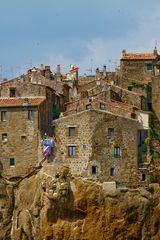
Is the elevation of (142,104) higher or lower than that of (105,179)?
higher

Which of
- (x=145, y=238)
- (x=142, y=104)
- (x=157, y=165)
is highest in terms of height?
(x=142, y=104)

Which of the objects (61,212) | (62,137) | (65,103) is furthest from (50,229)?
(65,103)

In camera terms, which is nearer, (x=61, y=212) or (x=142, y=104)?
(x=61, y=212)

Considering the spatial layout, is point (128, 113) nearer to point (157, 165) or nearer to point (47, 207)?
point (157, 165)

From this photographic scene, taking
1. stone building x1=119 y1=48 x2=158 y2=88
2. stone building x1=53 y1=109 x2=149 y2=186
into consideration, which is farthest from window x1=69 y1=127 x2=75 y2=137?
stone building x1=119 y1=48 x2=158 y2=88

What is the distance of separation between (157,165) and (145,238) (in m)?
6.99

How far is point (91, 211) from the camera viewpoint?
85.9 meters

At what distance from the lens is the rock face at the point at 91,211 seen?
281 feet

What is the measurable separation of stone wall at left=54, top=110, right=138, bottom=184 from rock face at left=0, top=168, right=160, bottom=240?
1215mm

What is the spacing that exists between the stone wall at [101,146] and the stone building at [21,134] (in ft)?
10.4

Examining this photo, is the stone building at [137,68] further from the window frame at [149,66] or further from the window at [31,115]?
the window at [31,115]

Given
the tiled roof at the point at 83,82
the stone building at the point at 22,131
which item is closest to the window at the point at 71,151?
the stone building at the point at 22,131

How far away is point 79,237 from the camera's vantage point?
85.9 m

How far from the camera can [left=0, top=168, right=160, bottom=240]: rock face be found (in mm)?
85625
